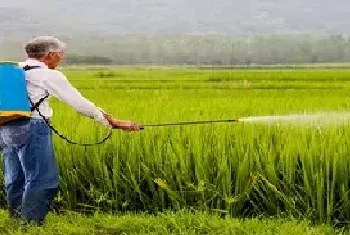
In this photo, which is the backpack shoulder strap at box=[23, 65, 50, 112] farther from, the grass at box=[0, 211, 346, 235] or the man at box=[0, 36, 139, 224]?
the grass at box=[0, 211, 346, 235]

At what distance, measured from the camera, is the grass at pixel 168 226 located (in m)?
5.20

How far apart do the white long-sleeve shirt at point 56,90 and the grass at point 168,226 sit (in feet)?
2.27

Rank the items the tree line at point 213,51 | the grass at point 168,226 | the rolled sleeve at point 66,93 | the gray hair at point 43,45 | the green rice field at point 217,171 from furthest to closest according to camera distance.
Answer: the tree line at point 213,51, the green rice field at point 217,171, the gray hair at point 43,45, the rolled sleeve at point 66,93, the grass at point 168,226

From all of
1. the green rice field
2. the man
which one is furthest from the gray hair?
the green rice field

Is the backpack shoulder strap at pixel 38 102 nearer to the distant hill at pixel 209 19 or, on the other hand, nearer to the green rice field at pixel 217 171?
the green rice field at pixel 217 171

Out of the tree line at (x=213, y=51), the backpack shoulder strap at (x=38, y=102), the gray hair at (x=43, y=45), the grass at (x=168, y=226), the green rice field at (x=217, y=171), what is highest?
the gray hair at (x=43, y=45)

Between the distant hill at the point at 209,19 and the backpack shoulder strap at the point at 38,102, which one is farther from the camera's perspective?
the distant hill at the point at 209,19

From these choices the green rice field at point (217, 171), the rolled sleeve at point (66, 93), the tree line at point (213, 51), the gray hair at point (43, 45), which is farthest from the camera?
the tree line at point (213, 51)

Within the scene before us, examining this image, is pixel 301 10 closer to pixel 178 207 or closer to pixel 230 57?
pixel 230 57

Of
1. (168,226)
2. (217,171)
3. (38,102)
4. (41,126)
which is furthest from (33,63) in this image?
(217,171)

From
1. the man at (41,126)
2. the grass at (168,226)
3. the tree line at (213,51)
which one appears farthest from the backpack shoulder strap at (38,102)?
the tree line at (213,51)

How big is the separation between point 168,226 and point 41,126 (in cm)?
105

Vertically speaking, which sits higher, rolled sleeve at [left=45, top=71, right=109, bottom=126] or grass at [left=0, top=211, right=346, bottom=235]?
rolled sleeve at [left=45, top=71, right=109, bottom=126]

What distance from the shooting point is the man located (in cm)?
537
